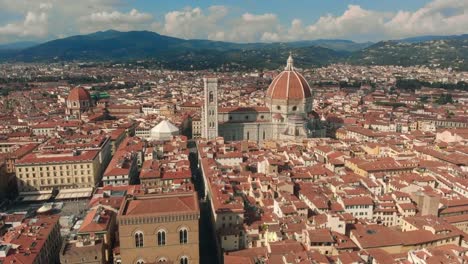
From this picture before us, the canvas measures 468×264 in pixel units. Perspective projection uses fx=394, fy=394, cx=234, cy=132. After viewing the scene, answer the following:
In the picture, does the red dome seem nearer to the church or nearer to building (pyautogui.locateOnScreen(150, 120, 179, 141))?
building (pyautogui.locateOnScreen(150, 120, 179, 141))

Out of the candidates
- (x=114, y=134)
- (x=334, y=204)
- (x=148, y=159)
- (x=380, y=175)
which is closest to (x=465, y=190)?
(x=380, y=175)

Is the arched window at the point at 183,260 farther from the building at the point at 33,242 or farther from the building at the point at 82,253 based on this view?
the building at the point at 33,242

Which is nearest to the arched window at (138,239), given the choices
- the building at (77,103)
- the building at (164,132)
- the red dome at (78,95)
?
the building at (164,132)

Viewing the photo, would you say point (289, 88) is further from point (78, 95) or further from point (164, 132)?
point (78, 95)

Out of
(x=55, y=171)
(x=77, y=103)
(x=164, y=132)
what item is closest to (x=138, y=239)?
(x=55, y=171)

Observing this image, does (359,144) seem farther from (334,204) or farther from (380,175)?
(334,204)
